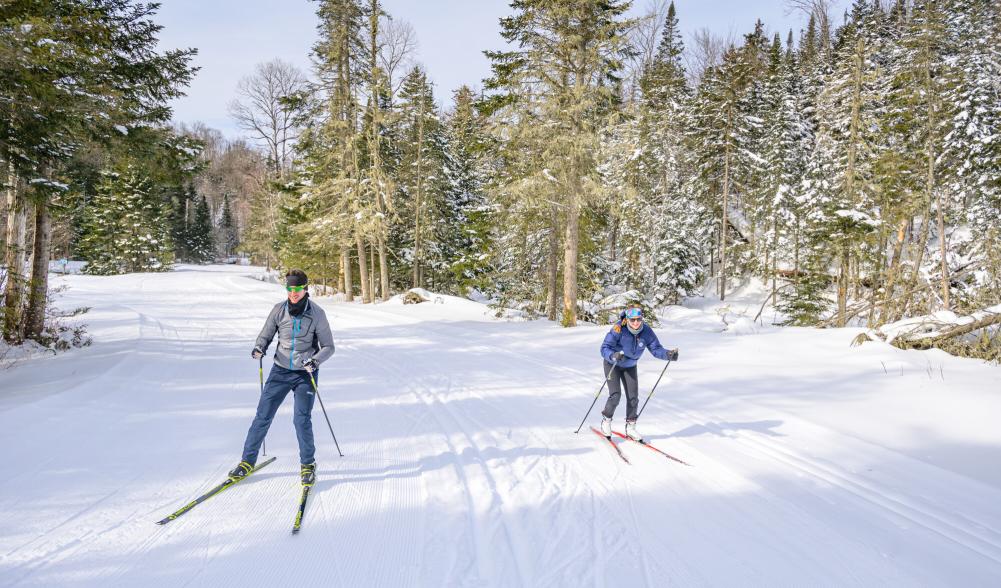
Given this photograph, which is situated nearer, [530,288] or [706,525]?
[706,525]

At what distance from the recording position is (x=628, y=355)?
238 inches

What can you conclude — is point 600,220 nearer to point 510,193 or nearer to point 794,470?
point 510,193

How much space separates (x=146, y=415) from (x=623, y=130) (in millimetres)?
13989

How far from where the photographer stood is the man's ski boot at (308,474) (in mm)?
4531

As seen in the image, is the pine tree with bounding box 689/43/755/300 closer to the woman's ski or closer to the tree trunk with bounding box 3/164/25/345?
the woman's ski

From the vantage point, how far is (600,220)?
16.9 meters

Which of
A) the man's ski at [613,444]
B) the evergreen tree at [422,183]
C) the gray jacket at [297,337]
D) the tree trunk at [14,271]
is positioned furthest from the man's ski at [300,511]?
the evergreen tree at [422,183]

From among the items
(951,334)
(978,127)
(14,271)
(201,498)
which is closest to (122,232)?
(14,271)

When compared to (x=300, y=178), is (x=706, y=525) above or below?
below

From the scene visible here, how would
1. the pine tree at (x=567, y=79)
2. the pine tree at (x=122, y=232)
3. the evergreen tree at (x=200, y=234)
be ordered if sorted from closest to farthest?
1. the pine tree at (x=567, y=79)
2. the pine tree at (x=122, y=232)
3. the evergreen tree at (x=200, y=234)

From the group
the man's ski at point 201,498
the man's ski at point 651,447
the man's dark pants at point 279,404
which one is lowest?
the man's ski at point 201,498

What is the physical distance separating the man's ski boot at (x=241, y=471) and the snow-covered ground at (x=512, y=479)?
0.11 m

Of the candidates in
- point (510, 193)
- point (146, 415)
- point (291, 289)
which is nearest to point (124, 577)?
point (291, 289)

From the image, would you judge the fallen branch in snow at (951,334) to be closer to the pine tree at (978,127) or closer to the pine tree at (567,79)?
the pine tree at (567,79)
